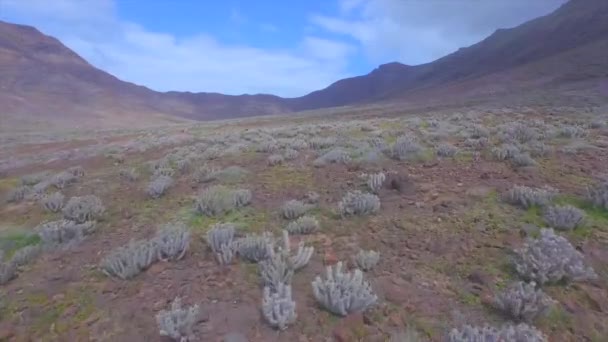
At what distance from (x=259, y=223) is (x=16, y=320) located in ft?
10.4

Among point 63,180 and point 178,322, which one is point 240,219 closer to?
point 178,322

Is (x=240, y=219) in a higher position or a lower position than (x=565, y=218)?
lower

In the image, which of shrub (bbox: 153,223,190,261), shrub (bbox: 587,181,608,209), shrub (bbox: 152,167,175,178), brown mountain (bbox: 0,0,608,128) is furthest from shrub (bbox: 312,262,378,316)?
brown mountain (bbox: 0,0,608,128)

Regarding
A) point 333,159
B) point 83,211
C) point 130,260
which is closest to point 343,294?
point 130,260

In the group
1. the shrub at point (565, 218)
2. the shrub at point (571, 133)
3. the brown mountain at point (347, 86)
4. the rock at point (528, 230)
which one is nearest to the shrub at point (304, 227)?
the rock at point (528, 230)

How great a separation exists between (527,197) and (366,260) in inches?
116

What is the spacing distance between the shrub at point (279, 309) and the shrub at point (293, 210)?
2.44 m

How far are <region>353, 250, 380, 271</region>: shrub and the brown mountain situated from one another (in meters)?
30.6

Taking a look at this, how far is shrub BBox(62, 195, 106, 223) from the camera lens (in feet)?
23.0

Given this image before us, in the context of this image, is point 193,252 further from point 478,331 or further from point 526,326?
point 526,326

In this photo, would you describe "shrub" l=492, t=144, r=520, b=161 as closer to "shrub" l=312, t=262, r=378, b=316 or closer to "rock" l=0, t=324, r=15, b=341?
"shrub" l=312, t=262, r=378, b=316

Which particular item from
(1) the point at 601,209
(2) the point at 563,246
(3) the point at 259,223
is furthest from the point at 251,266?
(1) the point at 601,209

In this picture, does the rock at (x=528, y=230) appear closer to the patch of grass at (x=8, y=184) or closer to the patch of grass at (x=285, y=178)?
the patch of grass at (x=285, y=178)

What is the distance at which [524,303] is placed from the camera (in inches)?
152
